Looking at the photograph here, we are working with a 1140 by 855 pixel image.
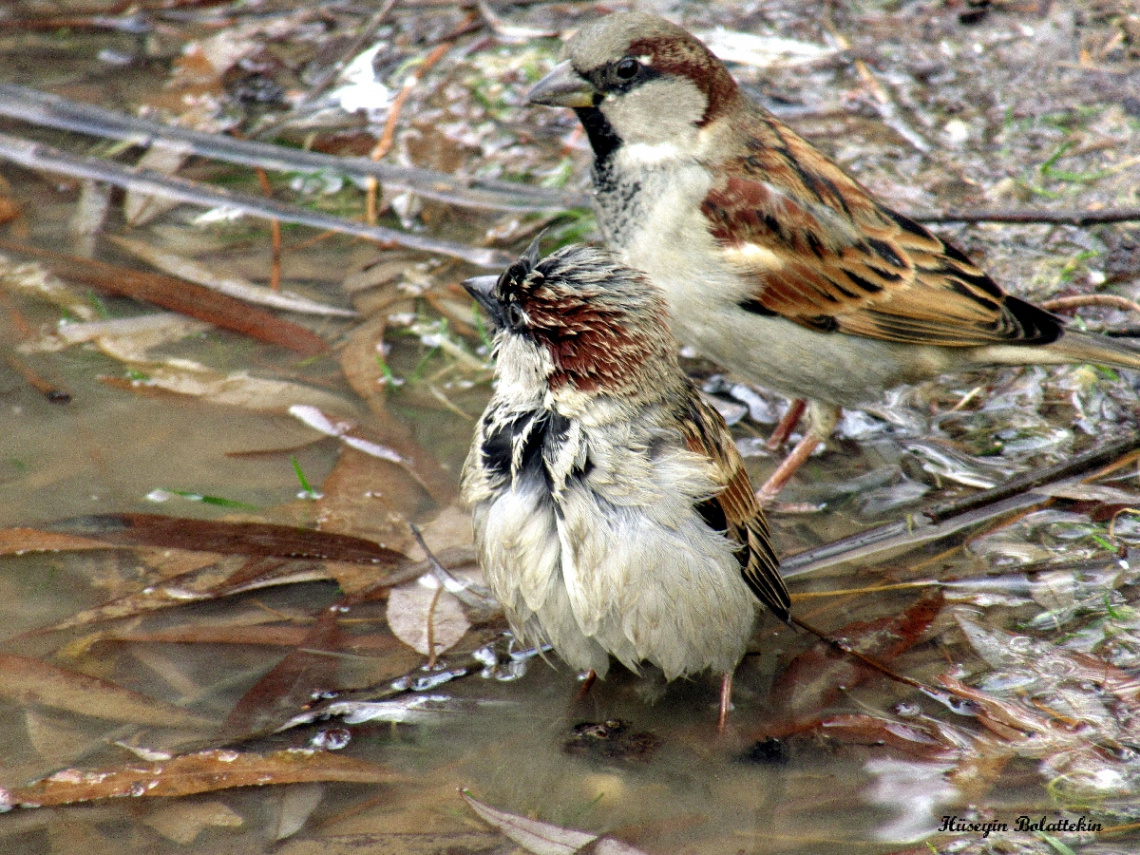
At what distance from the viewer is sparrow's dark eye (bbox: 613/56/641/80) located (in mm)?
A: 4660

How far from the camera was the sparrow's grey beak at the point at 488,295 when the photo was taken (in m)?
3.58

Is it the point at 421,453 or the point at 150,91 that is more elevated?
the point at 150,91

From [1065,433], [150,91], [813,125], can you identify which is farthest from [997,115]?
[150,91]

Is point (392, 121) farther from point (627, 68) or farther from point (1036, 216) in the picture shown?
point (1036, 216)

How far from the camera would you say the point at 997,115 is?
21.1 feet

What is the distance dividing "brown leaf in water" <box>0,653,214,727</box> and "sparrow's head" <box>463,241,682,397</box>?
60.6 inches

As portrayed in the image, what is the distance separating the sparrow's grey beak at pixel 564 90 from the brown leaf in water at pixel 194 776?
2690 mm

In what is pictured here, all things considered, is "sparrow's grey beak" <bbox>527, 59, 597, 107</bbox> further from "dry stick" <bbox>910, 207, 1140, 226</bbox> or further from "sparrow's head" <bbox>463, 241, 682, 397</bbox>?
"dry stick" <bbox>910, 207, 1140, 226</bbox>

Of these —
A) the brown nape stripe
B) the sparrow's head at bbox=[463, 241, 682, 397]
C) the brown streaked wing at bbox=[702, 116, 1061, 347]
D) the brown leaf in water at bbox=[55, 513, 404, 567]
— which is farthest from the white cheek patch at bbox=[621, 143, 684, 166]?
the brown leaf in water at bbox=[55, 513, 404, 567]

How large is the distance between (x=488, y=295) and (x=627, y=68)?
1.57 m

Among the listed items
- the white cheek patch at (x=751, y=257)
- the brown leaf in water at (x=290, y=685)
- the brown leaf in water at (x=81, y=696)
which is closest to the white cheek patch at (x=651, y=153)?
the white cheek patch at (x=751, y=257)

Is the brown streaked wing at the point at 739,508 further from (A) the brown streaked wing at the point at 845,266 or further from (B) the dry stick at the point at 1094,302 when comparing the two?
(B) the dry stick at the point at 1094,302

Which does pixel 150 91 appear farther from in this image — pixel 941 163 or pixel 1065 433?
pixel 1065 433

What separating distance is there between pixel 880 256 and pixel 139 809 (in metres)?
3.31
